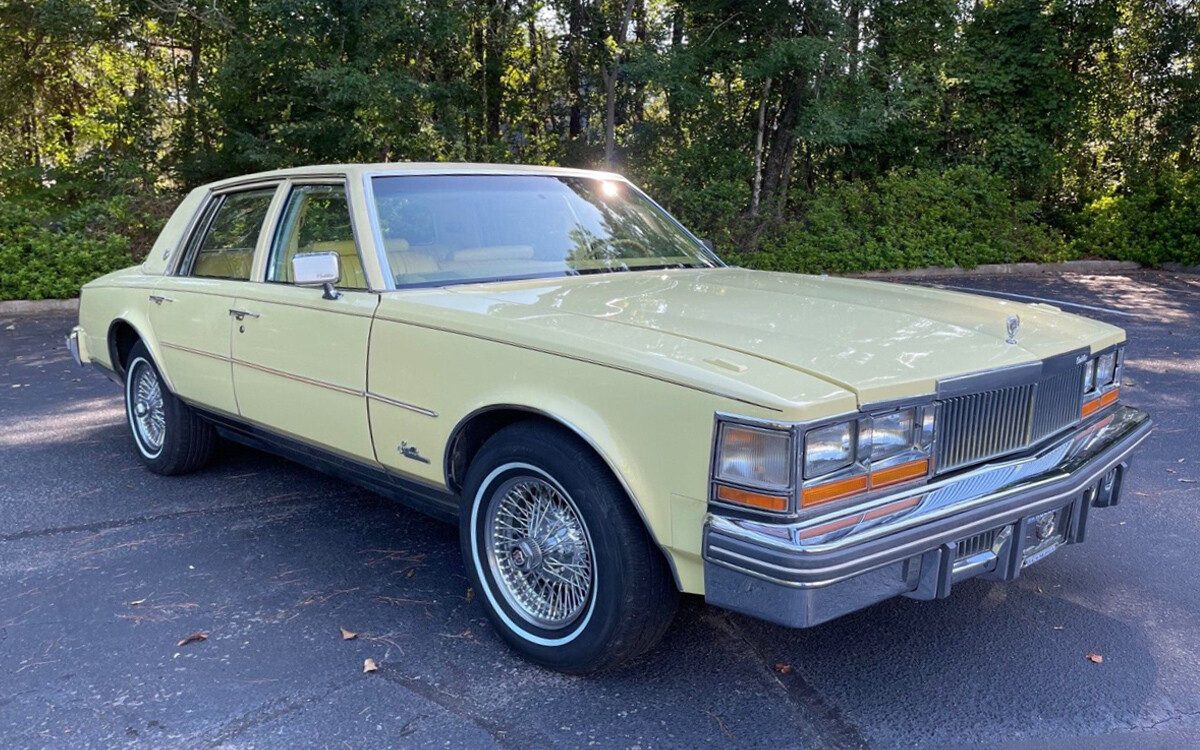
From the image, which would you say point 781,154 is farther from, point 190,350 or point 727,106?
point 190,350

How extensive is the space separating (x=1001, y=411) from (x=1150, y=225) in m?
15.3

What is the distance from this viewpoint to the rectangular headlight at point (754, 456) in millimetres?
2342

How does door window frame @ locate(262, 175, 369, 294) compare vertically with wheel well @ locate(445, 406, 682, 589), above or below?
above

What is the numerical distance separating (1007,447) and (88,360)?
17.5 feet

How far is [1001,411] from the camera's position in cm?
284

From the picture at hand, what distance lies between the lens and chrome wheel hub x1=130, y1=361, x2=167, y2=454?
510cm

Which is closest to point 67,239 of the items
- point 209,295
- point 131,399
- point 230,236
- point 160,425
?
point 131,399

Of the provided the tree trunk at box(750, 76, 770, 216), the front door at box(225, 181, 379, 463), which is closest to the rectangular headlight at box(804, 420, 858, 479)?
the front door at box(225, 181, 379, 463)

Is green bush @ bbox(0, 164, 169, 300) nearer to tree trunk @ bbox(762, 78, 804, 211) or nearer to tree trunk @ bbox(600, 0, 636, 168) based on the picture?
tree trunk @ bbox(600, 0, 636, 168)

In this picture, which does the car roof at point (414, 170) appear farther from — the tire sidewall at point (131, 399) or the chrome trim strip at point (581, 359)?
the tire sidewall at point (131, 399)

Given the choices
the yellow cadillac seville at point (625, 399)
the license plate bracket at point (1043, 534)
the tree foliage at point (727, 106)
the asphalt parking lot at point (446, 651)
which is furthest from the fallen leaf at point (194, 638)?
the tree foliage at point (727, 106)

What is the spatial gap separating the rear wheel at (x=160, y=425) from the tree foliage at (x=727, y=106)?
881 cm

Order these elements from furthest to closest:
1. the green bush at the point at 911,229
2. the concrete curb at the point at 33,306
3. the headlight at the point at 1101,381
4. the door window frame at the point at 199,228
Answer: the green bush at the point at 911,229
the concrete curb at the point at 33,306
the door window frame at the point at 199,228
the headlight at the point at 1101,381

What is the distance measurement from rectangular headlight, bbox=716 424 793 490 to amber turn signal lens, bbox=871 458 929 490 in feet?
1.06
